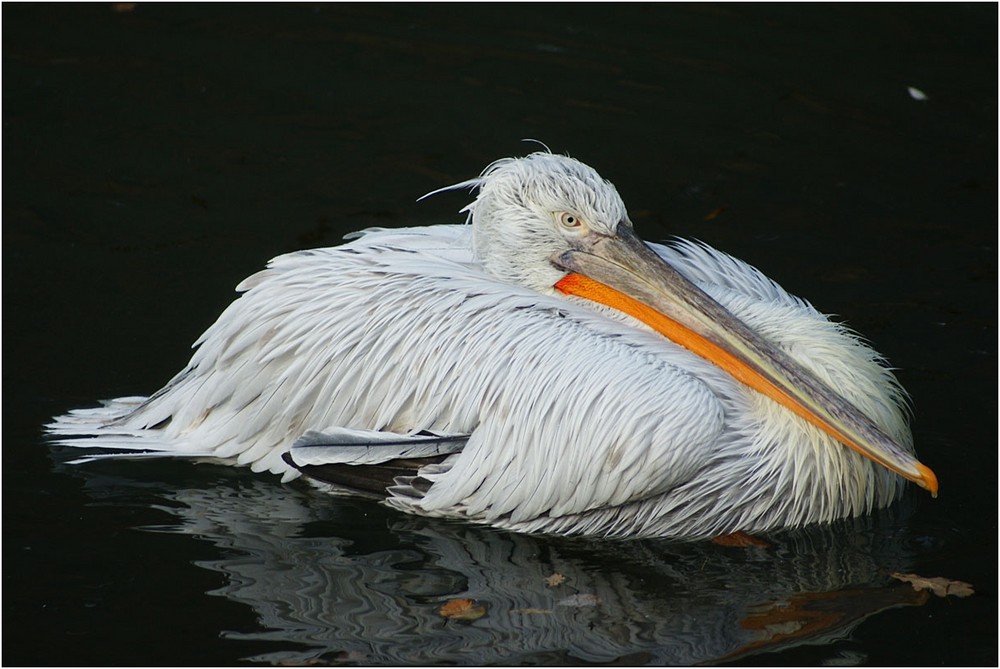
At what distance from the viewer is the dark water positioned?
405cm

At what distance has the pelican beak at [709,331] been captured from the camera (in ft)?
13.7

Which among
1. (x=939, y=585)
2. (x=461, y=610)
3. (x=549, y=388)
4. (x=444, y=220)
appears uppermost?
(x=444, y=220)

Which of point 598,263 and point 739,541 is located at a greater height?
point 598,263

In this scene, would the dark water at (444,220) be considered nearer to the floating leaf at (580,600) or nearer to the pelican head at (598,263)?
the floating leaf at (580,600)

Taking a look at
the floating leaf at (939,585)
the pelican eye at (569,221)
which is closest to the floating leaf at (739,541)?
the floating leaf at (939,585)

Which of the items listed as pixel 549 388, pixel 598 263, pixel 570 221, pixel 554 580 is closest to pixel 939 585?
pixel 554 580

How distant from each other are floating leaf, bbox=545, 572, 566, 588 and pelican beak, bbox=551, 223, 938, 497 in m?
0.90

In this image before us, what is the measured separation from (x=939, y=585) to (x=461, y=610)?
1560 mm

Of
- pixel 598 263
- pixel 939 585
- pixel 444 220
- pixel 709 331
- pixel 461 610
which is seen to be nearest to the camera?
pixel 461 610

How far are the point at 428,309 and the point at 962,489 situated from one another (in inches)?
81.0

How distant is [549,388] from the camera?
4.29 metres

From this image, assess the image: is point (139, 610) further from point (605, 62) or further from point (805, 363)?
point (605, 62)

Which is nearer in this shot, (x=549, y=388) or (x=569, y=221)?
(x=549, y=388)

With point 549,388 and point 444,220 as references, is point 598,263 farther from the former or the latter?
point 444,220
